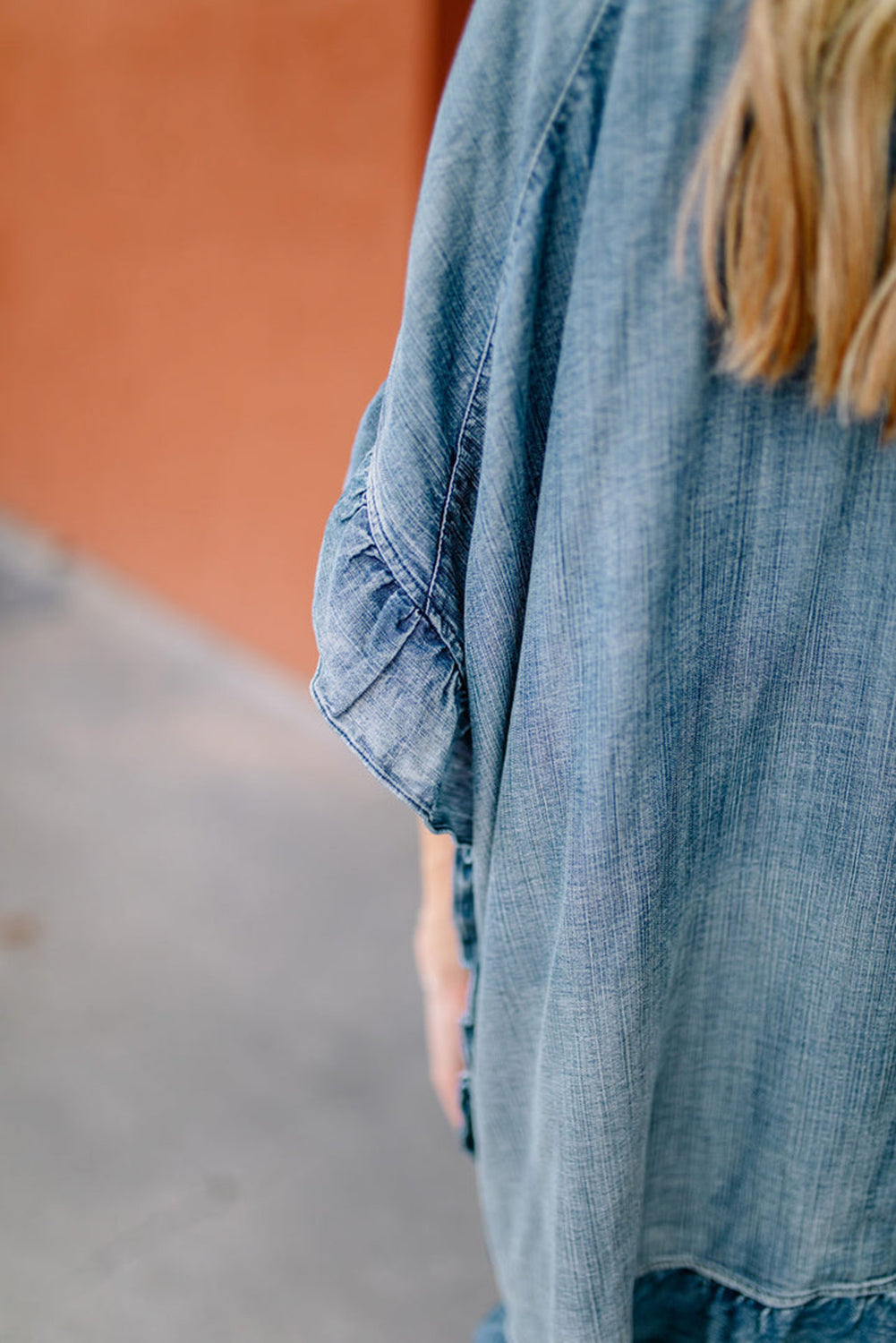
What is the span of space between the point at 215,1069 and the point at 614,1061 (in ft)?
5.16

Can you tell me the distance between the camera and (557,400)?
0.51m

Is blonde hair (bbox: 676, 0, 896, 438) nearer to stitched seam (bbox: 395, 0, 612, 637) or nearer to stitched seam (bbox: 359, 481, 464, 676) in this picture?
stitched seam (bbox: 395, 0, 612, 637)

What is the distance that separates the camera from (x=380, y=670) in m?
0.57

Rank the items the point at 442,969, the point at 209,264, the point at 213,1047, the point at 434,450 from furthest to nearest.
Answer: the point at 209,264 < the point at 213,1047 < the point at 442,969 < the point at 434,450

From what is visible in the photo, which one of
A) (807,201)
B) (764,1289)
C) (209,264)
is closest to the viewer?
(807,201)

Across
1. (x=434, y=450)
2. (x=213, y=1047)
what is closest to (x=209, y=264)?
(x=213, y=1047)

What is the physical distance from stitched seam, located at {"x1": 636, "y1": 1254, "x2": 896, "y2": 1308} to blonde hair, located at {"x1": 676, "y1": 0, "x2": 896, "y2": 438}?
500mm

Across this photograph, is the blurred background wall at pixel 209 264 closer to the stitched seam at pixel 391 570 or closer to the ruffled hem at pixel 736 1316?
the stitched seam at pixel 391 570

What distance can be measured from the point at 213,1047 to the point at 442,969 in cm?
133

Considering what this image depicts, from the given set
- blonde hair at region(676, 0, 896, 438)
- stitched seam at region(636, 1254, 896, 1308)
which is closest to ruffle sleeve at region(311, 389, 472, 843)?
blonde hair at region(676, 0, 896, 438)

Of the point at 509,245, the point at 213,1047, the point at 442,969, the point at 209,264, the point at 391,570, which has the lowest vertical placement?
the point at 213,1047

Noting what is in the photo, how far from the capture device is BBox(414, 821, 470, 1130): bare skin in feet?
2.68

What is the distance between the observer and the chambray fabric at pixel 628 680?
18.8 inches

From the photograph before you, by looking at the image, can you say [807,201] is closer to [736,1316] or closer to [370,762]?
[370,762]
